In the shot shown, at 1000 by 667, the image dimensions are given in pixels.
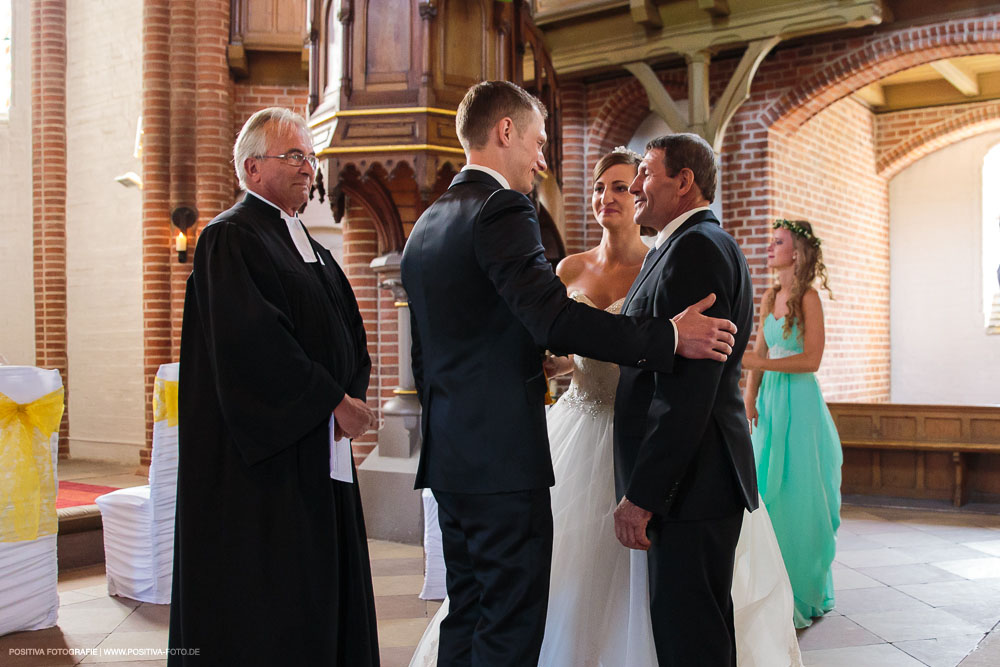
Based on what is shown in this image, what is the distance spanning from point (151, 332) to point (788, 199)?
621cm

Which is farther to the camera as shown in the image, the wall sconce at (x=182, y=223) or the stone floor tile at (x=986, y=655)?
the wall sconce at (x=182, y=223)

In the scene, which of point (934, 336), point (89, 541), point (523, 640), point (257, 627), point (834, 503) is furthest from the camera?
point (934, 336)

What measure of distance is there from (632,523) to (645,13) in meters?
6.23

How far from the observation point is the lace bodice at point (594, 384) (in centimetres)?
306

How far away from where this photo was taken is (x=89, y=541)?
17.3 feet

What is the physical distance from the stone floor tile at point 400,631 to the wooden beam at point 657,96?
5000 millimetres

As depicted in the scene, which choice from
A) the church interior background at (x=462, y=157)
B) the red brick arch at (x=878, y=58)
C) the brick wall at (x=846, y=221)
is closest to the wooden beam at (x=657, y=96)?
the church interior background at (x=462, y=157)

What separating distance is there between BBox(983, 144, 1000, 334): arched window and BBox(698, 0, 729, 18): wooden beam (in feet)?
15.9

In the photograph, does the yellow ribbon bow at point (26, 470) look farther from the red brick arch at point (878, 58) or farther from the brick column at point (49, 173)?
the brick column at point (49, 173)

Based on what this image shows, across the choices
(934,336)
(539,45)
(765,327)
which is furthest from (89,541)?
(934,336)

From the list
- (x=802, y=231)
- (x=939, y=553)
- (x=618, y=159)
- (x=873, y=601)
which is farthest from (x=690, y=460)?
(x=939, y=553)

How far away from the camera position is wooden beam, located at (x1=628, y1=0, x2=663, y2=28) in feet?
24.6

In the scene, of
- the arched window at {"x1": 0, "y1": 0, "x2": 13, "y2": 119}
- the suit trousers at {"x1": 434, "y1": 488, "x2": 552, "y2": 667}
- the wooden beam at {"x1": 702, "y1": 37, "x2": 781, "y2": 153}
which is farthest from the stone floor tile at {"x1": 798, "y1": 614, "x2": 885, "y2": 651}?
the arched window at {"x1": 0, "y1": 0, "x2": 13, "y2": 119}

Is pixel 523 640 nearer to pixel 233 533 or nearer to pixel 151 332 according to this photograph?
pixel 233 533
